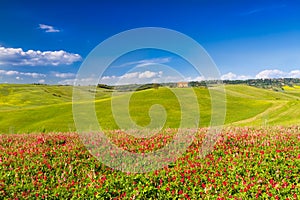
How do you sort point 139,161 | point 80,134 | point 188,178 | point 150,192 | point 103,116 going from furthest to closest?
point 103,116 → point 80,134 → point 139,161 → point 188,178 → point 150,192

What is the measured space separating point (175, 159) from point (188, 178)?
1.41m

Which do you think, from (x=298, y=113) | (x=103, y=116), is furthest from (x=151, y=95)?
(x=298, y=113)

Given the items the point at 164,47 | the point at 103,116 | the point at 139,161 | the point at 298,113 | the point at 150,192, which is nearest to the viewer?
the point at 150,192

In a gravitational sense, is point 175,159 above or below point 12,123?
above

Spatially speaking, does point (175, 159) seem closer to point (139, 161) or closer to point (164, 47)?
point (139, 161)

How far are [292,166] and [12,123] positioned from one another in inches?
2384

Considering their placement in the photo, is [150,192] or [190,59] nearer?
[150,192]

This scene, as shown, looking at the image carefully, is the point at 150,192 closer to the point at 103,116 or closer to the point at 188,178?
the point at 188,178

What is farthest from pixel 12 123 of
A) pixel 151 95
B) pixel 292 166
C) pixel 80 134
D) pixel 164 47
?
pixel 292 166

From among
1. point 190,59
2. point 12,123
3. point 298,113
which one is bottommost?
point 12,123

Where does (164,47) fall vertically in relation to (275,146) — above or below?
above

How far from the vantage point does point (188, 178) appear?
8086 mm

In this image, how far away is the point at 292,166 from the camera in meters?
8.38

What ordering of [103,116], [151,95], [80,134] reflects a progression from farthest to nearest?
[151,95]
[103,116]
[80,134]
